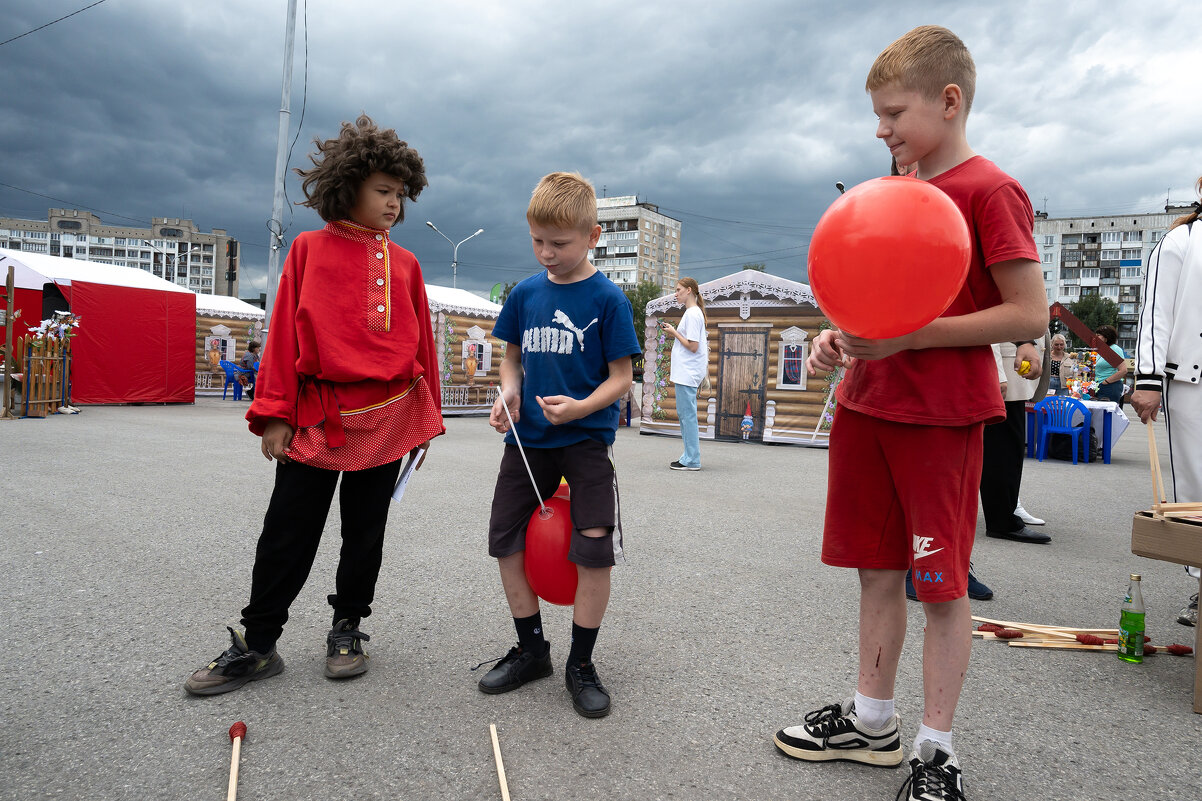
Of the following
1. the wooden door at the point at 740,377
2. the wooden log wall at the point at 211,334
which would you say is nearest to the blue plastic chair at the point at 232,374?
the wooden log wall at the point at 211,334

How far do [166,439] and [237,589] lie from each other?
768cm

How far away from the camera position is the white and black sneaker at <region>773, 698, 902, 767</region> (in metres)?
2.11

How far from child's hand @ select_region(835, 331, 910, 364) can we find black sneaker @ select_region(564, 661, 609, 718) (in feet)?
4.38

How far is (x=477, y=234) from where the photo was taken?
37.8 m

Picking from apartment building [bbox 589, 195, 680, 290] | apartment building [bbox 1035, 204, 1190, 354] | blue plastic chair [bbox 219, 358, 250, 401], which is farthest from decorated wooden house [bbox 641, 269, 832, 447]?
apartment building [bbox 589, 195, 680, 290]

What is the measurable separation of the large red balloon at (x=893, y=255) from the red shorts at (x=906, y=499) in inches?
14.2

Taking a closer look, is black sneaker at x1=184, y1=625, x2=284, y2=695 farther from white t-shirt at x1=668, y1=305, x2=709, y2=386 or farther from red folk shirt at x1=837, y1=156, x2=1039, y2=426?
white t-shirt at x1=668, y1=305, x2=709, y2=386

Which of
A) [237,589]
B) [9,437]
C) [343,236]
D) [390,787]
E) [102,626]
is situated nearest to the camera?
[390,787]

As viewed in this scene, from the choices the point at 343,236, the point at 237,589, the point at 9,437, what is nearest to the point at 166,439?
the point at 9,437

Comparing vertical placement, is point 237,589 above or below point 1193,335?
below

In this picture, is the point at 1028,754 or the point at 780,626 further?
the point at 780,626

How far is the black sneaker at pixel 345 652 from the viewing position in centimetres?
258

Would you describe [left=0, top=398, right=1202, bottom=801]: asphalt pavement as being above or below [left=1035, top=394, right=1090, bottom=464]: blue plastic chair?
below

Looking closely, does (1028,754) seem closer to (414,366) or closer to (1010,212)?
(1010,212)
